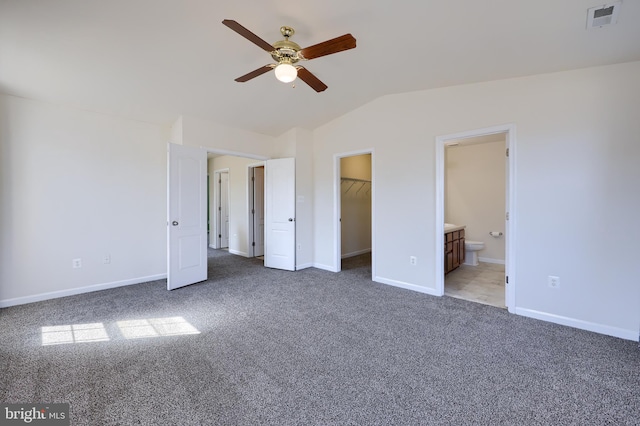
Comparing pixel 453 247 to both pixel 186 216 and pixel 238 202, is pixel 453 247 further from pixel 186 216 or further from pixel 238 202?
pixel 238 202

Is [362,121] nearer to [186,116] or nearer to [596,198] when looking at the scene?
[186,116]

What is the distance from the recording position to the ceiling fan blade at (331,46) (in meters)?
1.93

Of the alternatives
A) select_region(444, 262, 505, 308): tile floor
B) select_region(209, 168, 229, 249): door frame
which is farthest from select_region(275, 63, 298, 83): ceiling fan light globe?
select_region(209, 168, 229, 249): door frame

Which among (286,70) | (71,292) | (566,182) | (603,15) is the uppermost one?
(603,15)

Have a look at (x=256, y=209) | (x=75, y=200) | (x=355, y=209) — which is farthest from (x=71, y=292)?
(x=355, y=209)

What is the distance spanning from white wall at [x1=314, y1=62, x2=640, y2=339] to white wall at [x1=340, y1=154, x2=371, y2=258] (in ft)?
8.28

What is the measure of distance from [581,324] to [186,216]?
4.92 metres

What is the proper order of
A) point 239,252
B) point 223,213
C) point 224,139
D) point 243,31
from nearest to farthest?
point 243,31
point 224,139
point 239,252
point 223,213

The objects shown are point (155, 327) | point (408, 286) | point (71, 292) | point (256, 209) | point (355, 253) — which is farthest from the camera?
point (355, 253)

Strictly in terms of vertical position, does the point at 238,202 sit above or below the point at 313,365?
above

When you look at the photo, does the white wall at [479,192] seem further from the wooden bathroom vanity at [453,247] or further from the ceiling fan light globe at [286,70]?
the ceiling fan light globe at [286,70]

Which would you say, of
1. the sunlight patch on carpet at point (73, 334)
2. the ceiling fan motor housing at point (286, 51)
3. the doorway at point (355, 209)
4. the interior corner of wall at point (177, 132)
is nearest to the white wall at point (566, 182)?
the ceiling fan motor housing at point (286, 51)

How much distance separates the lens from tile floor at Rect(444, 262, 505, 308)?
3.52m

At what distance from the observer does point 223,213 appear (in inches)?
291
